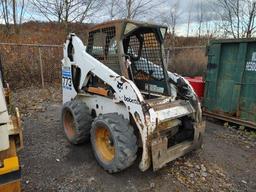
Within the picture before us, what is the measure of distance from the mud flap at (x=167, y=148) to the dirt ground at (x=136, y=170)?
0.93 feet

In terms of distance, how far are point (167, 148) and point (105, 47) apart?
6.01ft

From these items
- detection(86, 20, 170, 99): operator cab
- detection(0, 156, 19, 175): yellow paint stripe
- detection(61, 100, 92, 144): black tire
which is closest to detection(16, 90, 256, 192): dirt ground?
detection(61, 100, 92, 144): black tire

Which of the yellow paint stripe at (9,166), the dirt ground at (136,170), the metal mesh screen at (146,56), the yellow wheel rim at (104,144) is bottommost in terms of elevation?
the dirt ground at (136,170)

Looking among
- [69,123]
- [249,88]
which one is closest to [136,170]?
[69,123]

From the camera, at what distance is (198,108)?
353 cm

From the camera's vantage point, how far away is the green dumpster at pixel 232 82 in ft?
15.7

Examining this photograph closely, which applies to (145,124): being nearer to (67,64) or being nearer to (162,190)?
(162,190)

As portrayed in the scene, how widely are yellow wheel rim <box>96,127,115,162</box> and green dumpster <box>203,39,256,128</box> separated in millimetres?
3114

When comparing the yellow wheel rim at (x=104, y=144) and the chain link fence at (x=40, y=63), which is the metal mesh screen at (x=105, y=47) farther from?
the chain link fence at (x=40, y=63)

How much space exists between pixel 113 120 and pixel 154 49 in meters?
1.46

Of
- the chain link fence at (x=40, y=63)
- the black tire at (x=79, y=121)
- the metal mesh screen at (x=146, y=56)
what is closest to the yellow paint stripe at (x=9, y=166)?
the black tire at (x=79, y=121)

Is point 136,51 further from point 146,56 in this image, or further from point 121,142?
point 121,142

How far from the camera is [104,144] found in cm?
343

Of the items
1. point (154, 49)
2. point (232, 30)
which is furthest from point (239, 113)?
point (232, 30)
